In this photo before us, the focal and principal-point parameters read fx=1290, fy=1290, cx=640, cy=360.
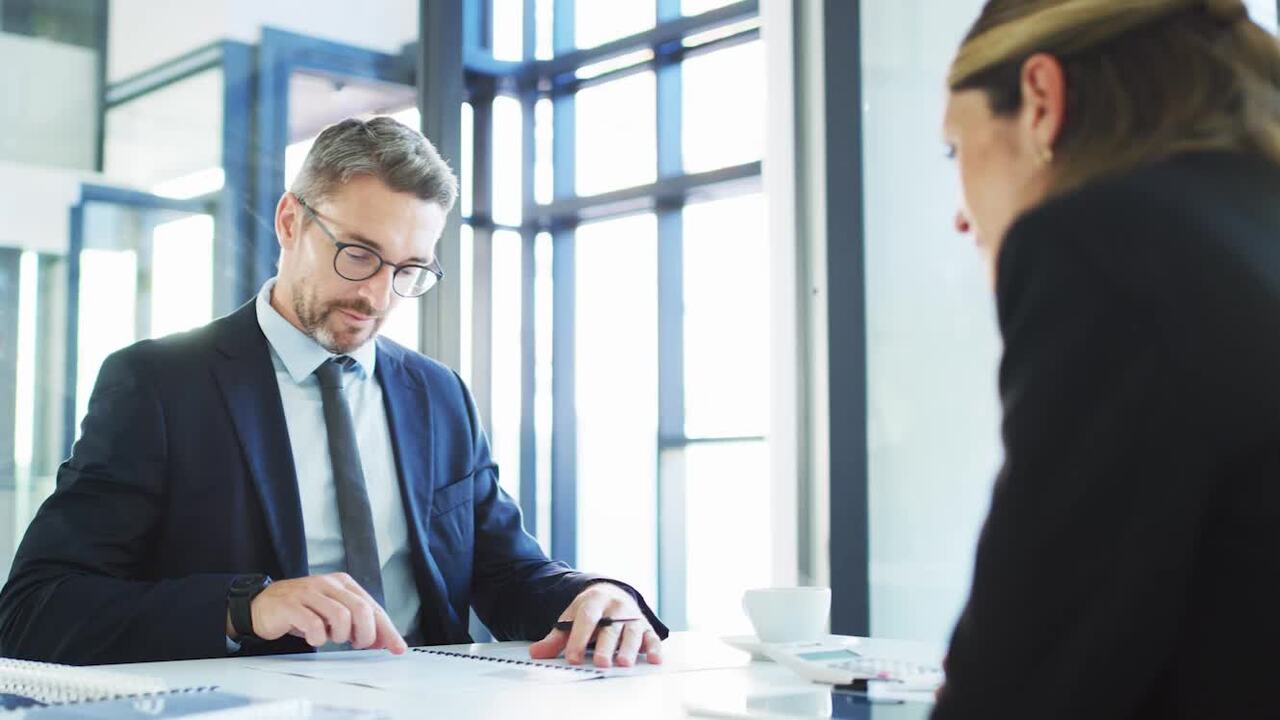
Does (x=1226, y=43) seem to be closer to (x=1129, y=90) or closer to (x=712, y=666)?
(x=1129, y=90)

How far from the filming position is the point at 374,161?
232 cm

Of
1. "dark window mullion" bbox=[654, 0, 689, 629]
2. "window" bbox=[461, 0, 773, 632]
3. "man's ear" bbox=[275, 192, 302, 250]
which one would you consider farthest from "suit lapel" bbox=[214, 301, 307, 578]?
"dark window mullion" bbox=[654, 0, 689, 629]

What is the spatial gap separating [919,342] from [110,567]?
229 centimetres

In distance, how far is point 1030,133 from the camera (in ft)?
2.73

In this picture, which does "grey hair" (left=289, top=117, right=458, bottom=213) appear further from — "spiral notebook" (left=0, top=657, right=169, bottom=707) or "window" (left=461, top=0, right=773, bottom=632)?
"window" (left=461, top=0, right=773, bottom=632)

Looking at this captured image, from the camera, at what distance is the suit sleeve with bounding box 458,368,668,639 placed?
2.12 meters

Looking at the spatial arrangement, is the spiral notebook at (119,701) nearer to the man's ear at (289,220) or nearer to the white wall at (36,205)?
the man's ear at (289,220)

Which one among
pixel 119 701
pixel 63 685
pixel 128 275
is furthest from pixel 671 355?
pixel 119 701

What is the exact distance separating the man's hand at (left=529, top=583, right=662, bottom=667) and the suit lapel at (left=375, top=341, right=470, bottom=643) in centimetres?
44

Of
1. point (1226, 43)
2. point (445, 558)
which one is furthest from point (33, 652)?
point (1226, 43)

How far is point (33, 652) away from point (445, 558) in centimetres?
68

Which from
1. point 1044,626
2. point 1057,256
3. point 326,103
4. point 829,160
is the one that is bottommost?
point 1044,626

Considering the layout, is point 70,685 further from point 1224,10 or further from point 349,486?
point 1224,10

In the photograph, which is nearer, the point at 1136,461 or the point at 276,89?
the point at 1136,461
